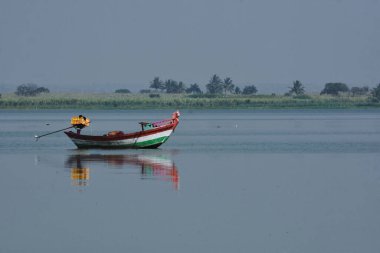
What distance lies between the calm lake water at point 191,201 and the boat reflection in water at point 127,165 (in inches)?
1.4

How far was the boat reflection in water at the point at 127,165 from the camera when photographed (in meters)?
31.7

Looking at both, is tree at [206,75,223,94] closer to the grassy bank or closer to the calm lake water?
the grassy bank

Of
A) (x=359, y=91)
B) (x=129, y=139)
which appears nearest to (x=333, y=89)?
(x=359, y=91)

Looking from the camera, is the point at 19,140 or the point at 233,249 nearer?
the point at 233,249

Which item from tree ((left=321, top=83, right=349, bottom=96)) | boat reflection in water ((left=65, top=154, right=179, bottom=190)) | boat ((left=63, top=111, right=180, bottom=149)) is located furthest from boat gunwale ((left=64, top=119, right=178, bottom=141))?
tree ((left=321, top=83, right=349, bottom=96))

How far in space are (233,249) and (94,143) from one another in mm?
26719

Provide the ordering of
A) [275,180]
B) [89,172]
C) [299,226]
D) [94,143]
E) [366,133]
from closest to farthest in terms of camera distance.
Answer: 1. [299,226]
2. [275,180]
3. [89,172]
4. [94,143]
5. [366,133]

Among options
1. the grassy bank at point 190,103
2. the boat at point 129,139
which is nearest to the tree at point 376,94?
the grassy bank at point 190,103

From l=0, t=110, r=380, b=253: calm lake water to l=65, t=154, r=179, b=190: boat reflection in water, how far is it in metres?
0.03

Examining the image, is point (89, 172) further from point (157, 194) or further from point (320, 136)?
point (320, 136)

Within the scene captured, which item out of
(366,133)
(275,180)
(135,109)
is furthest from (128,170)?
(135,109)

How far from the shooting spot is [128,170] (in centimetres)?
3444

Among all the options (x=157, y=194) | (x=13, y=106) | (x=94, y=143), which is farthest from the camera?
(x=13, y=106)

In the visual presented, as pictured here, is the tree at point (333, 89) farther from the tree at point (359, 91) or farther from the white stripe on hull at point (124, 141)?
the white stripe on hull at point (124, 141)
